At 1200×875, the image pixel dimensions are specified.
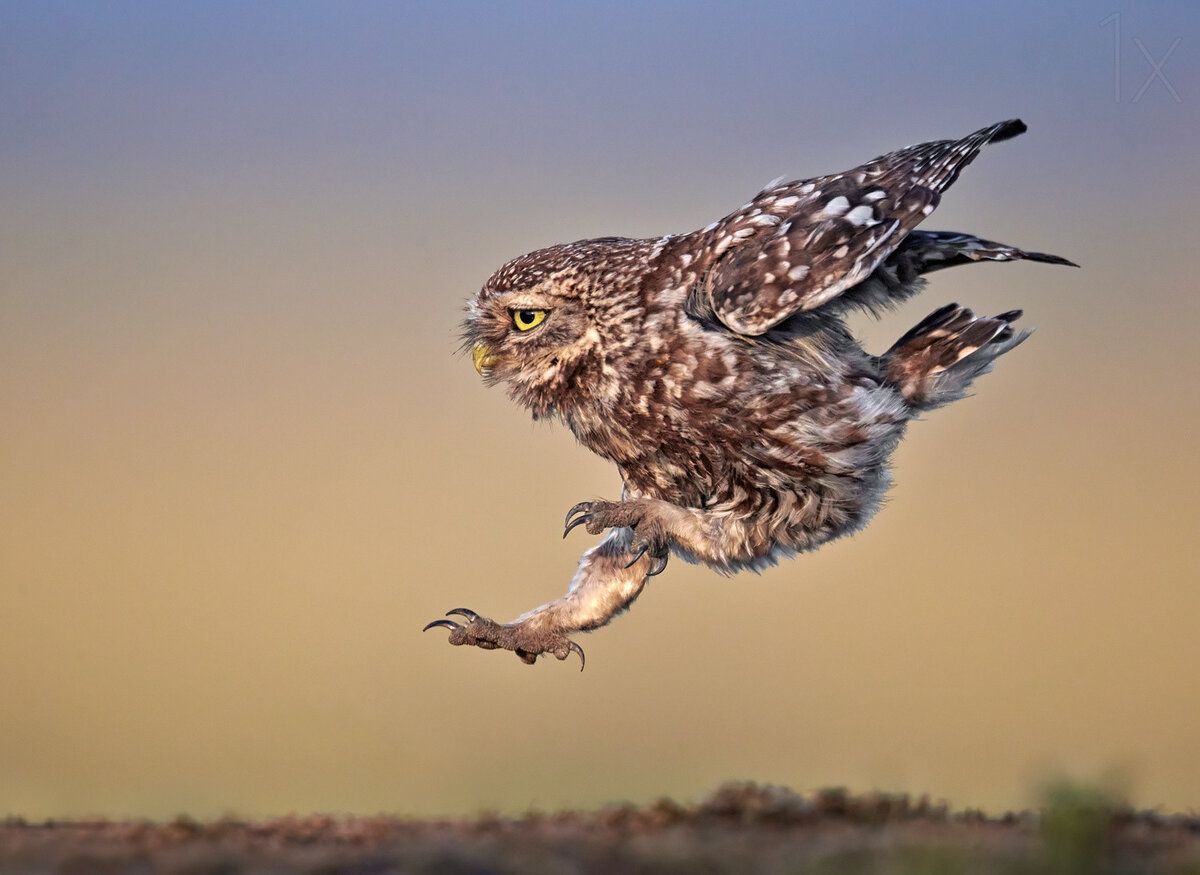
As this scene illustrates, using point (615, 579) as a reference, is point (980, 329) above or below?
above

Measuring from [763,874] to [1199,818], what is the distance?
2813 millimetres

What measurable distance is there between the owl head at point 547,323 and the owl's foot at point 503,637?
44.7 inches

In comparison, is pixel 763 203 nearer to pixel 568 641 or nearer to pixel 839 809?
pixel 568 641

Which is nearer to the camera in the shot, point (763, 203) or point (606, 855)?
point (606, 855)

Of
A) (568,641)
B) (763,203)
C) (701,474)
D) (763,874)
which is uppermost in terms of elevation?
(763,203)

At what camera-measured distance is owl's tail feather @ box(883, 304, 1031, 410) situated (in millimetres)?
5969

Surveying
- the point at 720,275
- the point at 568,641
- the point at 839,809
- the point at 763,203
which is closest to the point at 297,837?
the point at 568,641

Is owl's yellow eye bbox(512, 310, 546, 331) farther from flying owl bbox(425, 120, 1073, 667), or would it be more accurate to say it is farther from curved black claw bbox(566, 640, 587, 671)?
curved black claw bbox(566, 640, 587, 671)

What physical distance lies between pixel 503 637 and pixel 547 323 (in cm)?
166

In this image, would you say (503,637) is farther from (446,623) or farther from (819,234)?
(819,234)

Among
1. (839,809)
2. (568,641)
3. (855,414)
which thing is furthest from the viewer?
(568,641)

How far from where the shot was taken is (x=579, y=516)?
568 centimetres

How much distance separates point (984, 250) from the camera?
581 centimetres

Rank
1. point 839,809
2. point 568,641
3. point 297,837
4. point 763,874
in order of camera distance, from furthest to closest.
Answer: point 568,641
point 839,809
point 297,837
point 763,874
